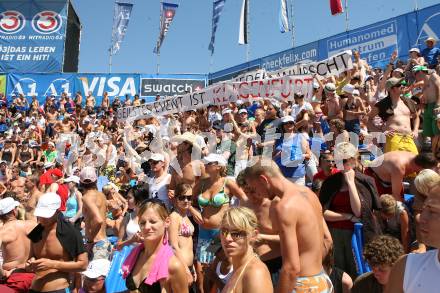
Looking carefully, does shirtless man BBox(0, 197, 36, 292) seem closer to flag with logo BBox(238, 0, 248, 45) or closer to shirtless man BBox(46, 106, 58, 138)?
shirtless man BBox(46, 106, 58, 138)

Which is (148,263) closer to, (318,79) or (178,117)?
(318,79)

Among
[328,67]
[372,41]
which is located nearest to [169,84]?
[372,41]

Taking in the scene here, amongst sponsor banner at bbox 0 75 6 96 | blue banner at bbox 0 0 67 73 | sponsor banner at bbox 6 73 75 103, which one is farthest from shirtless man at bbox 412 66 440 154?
blue banner at bbox 0 0 67 73

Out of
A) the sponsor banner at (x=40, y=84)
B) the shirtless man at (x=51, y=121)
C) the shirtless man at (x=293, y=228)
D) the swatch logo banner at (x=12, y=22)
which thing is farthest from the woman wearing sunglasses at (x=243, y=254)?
the swatch logo banner at (x=12, y=22)

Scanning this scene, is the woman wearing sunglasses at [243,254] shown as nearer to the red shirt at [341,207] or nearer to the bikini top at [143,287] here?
the bikini top at [143,287]

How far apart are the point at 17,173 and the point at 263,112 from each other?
7484mm

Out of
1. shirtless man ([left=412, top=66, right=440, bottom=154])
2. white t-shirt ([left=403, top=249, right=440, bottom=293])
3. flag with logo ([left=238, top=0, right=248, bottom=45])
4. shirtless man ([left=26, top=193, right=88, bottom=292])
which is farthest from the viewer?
flag with logo ([left=238, top=0, right=248, bottom=45])

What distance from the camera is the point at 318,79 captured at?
30.5ft

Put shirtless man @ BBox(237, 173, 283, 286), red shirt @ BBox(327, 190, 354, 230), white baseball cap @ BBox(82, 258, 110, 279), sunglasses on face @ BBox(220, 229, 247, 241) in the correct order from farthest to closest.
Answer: red shirt @ BBox(327, 190, 354, 230)
white baseball cap @ BBox(82, 258, 110, 279)
shirtless man @ BBox(237, 173, 283, 286)
sunglasses on face @ BBox(220, 229, 247, 241)

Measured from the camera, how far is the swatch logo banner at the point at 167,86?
942 inches

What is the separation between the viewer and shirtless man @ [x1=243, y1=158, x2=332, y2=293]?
2777 mm

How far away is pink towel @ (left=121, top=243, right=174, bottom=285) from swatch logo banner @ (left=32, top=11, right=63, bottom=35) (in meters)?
29.5

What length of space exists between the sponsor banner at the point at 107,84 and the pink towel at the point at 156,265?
2185 centimetres

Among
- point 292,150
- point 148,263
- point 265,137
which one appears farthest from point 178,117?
point 148,263
